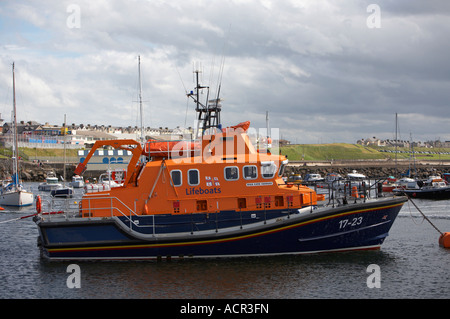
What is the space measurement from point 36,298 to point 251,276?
5507 mm

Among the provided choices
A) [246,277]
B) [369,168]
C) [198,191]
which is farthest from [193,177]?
[369,168]

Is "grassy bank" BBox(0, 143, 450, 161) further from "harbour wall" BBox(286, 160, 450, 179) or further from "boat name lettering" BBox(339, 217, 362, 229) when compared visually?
"boat name lettering" BBox(339, 217, 362, 229)

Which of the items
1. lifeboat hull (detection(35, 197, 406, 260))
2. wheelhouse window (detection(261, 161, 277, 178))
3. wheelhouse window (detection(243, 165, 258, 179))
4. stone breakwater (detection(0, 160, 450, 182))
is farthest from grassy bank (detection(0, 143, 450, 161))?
wheelhouse window (detection(261, 161, 277, 178))

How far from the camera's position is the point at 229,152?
1555 cm

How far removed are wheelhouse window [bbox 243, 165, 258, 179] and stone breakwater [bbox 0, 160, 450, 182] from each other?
58.3 metres

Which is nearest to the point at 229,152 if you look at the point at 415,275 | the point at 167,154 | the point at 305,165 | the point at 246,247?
the point at 167,154

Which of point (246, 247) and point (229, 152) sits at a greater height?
point (229, 152)

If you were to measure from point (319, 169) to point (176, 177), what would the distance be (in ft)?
221

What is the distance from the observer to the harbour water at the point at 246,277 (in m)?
12.5

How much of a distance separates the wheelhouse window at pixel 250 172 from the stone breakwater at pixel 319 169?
58.3 metres

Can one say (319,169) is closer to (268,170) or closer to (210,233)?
(268,170)

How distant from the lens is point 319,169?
264 ft
